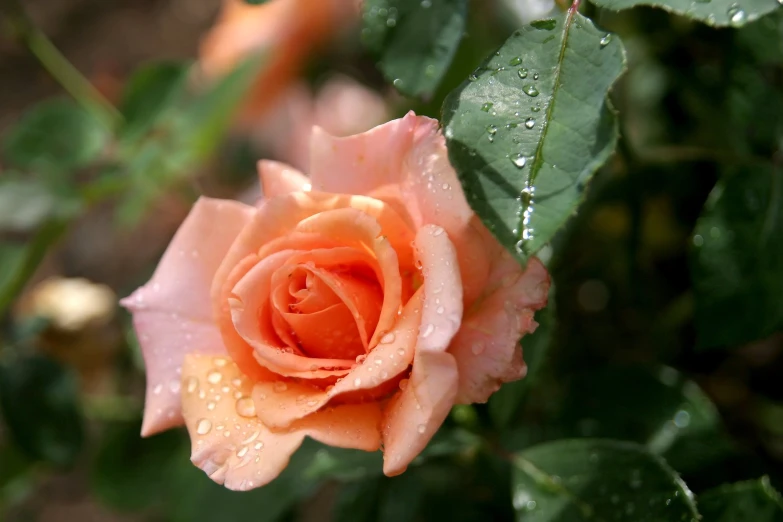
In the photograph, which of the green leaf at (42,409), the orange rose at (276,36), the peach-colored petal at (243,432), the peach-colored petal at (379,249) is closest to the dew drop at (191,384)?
the peach-colored petal at (243,432)

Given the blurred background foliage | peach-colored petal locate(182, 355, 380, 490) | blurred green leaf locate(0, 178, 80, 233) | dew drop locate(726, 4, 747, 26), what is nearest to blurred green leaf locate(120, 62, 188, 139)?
the blurred background foliage

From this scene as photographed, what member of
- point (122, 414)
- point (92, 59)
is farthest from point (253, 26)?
point (92, 59)

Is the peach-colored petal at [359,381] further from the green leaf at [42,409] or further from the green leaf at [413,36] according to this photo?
the green leaf at [42,409]

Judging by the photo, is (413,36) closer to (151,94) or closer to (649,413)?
(649,413)

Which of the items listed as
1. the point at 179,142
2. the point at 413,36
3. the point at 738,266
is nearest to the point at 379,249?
the point at 413,36

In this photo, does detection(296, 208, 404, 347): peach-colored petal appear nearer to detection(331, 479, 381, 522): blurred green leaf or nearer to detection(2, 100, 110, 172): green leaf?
detection(331, 479, 381, 522): blurred green leaf
